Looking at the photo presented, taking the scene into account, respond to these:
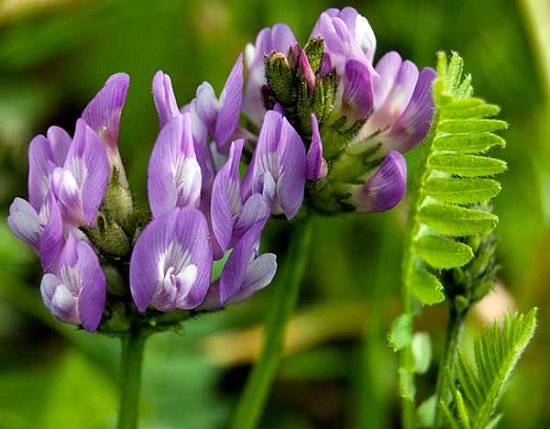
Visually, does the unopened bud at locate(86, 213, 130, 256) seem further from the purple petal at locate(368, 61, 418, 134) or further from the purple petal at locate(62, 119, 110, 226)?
the purple petal at locate(368, 61, 418, 134)

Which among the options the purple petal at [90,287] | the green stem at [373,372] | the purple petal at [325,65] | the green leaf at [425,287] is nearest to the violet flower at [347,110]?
the purple petal at [325,65]

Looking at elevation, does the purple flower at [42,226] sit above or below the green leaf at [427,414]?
above

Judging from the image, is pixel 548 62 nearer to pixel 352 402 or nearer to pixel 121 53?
pixel 352 402

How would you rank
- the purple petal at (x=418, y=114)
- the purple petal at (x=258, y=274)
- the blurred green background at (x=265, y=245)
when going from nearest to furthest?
1. the purple petal at (x=258, y=274)
2. the purple petal at (x=418, y=114)
3. the blurred green background at (x=265, y=245)

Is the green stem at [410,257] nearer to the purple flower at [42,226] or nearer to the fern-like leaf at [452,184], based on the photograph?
the fern-like leaf at [452,184]

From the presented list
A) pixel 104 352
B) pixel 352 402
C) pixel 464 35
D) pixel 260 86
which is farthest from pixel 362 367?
pixel 464 35

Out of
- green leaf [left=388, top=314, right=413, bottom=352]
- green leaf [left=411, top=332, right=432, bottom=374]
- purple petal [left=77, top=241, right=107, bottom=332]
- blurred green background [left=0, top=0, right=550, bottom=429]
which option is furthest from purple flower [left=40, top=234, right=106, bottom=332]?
blurred green background [left=0, top=0, right=550, bottom=429]
